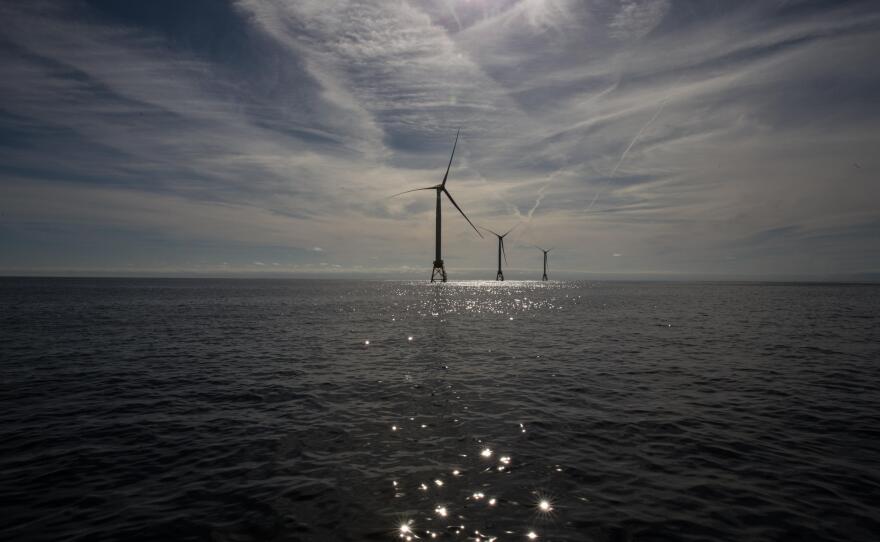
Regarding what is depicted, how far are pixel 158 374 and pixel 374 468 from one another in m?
21.8

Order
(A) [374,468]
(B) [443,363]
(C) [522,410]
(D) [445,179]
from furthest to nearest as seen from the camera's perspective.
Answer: (D) [445,179] < (B) [443,363] < (C) [522,410] < (A) [374,468]

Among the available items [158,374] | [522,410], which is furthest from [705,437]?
[158,374]

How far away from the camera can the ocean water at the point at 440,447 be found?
35.7 ft

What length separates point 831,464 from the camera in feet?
46.1

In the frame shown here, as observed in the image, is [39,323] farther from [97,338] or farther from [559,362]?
[559,362]

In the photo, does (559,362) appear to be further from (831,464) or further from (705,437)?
(831,464)

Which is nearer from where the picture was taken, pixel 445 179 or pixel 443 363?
pixel 443 363

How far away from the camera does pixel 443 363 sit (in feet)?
104

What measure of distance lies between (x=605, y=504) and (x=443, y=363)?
2060 cm

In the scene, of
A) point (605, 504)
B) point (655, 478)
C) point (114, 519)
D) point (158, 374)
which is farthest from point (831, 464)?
point (158, 374)

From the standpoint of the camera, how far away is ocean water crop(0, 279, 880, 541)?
10.9m

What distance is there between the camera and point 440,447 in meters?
15.7

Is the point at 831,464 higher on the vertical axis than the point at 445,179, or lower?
lower

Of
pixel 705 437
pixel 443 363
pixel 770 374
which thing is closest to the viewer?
pixel 705 437
